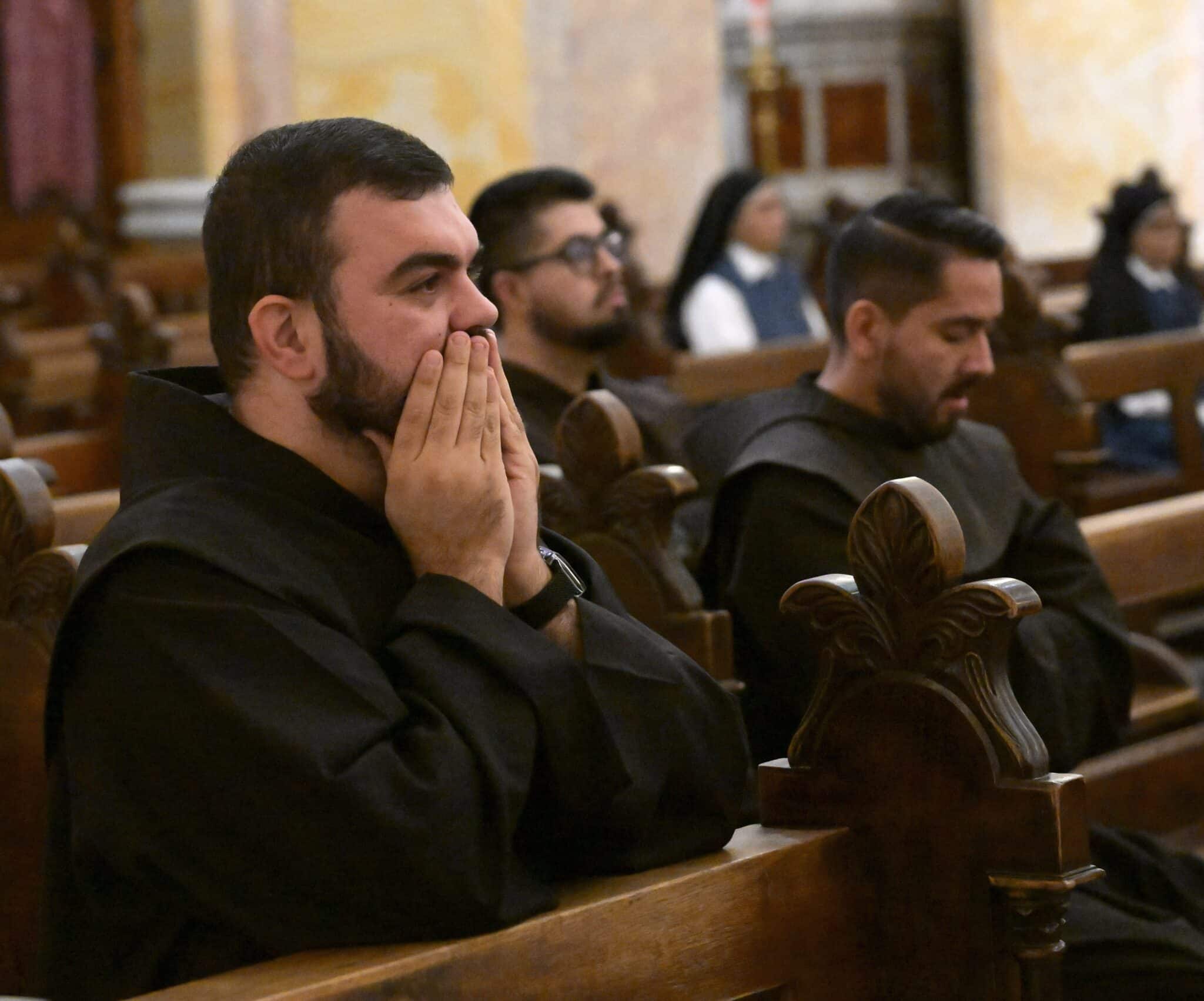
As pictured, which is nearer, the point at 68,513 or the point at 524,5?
the point at 68,513

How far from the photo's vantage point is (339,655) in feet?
5.68

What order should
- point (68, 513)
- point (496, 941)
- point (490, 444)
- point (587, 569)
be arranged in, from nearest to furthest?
point (496, 941) < point (490, 444) < point (587, 569) < point (68, 513)

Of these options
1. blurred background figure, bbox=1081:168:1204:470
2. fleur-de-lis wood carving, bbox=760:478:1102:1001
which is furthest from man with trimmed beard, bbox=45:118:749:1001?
blurred background figure, bbox=1081:168:1204:470

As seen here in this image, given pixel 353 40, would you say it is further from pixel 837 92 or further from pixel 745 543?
pixel 837 92

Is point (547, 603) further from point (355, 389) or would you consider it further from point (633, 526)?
point (633, 526)

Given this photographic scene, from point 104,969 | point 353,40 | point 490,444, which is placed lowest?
point 104,969

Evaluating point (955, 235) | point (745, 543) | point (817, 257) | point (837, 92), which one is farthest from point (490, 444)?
point (837, 92)

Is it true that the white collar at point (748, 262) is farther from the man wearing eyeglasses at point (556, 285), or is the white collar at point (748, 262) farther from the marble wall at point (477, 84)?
the man wearing eyeglasses at point (556, 285)

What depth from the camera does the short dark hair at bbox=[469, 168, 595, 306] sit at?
15.1 ft

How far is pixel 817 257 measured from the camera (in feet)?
35.7

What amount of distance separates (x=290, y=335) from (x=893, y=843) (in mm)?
827

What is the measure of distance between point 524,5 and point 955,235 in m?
6.61

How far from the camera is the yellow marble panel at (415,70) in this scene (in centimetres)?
823

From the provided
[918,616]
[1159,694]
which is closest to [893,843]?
[918,616]
